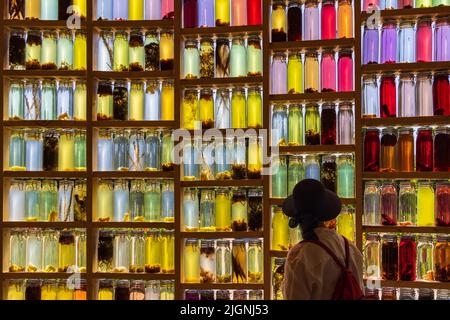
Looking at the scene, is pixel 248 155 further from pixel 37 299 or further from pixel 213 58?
pixel 37 299

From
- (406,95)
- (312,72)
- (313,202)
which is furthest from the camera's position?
(312,72)

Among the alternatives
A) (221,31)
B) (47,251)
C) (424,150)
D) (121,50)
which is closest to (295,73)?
(221,31)

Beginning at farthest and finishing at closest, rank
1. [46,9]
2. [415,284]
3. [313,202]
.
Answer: [46,9], [415,284], [313,202]

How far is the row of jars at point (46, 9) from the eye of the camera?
11.4 feet

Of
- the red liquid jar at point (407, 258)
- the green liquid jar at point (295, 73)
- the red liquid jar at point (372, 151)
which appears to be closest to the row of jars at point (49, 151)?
the green liquid jar at point (295, 73)

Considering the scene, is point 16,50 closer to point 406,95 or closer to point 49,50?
point 49,50

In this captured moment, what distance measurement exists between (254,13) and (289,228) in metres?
1.21

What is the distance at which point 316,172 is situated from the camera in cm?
326

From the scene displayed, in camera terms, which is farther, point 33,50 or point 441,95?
point 33,50

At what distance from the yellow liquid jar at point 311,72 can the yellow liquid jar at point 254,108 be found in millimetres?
271

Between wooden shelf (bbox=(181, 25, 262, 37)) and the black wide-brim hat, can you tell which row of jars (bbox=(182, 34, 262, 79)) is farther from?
the black wide-brim hat

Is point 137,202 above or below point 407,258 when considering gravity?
above
